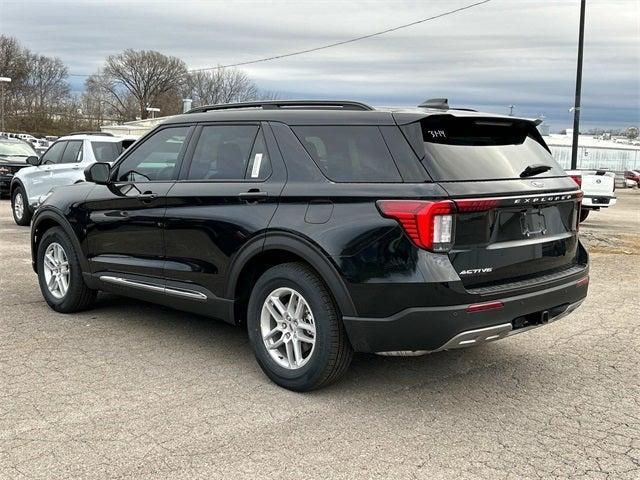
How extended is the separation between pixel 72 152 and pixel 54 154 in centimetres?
73

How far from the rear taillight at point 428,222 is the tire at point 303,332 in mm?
697

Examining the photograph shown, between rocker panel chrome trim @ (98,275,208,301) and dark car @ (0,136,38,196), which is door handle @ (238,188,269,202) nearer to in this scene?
rocker panel chrome trim @ (98,275,208,301)

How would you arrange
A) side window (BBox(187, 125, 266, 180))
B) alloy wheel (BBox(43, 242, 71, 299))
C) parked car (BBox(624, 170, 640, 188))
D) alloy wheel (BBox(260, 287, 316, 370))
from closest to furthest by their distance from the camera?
alloy wheel (BBox(260, 287, 316, 370)) < side window (BBox(187, 125, 266, 180)) < alloy wheel (BBox(43, 242, 71, 299)) < parked car (BBox(624, 170, 640, 188))

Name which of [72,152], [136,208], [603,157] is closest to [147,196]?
[136,208]

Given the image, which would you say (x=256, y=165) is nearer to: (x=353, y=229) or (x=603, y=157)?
(x=353, y=229)

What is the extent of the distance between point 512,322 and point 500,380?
0.82m

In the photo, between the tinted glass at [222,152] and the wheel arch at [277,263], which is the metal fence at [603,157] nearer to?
the tinted glass at [222,152]

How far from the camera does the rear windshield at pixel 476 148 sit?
12.7 ft

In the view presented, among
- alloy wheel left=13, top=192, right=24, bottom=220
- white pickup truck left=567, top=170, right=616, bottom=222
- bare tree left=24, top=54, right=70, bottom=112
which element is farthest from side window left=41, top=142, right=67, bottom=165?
bare tree left=24, top=54, right=70, bottom=112

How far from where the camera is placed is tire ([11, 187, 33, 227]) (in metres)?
12.4

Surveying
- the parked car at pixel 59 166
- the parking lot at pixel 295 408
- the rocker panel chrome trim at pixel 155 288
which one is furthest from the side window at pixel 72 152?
the rocker panel chrome trim at pixel 155 288

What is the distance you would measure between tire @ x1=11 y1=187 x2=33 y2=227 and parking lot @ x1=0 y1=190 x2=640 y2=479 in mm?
7041

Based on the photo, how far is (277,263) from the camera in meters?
4.39

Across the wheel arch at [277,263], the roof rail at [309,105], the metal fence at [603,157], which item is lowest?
the metal fence at [603,157]
